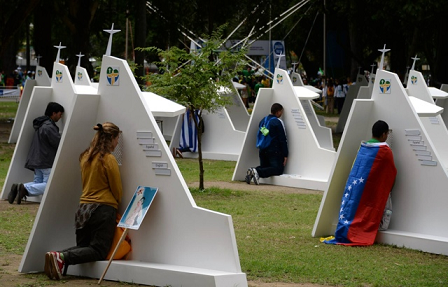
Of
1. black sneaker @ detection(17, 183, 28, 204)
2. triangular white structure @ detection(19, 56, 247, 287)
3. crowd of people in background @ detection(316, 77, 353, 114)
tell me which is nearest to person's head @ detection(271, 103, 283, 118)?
black sneaker @ detection(17, 183, 28, 204)

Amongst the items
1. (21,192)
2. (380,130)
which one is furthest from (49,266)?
(21,192)

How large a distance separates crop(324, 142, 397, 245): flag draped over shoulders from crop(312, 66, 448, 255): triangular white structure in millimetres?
283

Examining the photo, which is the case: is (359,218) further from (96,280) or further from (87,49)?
(87,49)

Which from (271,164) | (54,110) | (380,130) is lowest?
(271,164)

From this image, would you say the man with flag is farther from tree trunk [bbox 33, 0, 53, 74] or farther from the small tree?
tree trunk [bbox 33, 0, 53, 74]

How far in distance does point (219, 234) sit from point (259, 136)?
9.51 metres

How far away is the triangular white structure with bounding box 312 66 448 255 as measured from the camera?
10773mm

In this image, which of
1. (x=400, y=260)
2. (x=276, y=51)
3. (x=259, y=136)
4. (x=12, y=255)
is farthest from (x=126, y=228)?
(x=276, y=51)

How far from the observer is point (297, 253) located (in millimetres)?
10375

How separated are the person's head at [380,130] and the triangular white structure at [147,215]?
123 inches

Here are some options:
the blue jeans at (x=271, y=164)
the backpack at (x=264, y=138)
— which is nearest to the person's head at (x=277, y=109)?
the backpack at (x=264, y=138)

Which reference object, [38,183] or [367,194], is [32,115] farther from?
[367,194]

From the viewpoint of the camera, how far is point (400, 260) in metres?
10.0

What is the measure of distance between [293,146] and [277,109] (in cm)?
91
